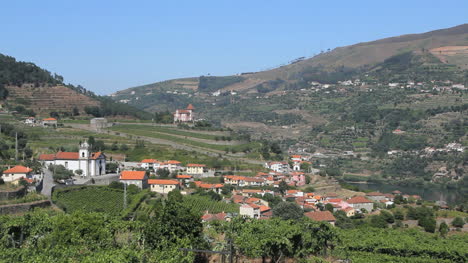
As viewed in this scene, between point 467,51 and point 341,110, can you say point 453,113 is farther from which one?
point 467,51

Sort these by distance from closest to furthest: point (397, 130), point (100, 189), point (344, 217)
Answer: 1. point (100, 189)
2. point (344, 217)
3. point (397, 130)

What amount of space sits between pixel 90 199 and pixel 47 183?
3.71m

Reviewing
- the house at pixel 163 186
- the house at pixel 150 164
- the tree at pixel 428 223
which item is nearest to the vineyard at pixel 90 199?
the house at pixel 163 186

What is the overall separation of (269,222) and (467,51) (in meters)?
152

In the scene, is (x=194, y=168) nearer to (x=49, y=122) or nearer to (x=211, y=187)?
(x=211, y=187)

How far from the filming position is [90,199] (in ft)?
113

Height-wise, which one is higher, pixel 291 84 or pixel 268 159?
pixel 291 84

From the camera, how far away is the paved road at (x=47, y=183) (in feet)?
109

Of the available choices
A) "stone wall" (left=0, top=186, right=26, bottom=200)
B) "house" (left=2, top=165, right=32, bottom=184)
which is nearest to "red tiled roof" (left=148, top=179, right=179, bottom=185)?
"house" (left=2, top=165, right=32, bottom=184)

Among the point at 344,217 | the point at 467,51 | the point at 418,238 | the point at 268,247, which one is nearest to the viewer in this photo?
the point at 268,247

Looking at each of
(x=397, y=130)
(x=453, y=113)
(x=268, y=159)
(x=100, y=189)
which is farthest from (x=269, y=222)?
(x=453, y=113)

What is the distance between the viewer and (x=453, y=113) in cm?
10406

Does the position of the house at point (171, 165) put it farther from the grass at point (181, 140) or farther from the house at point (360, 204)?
the house at point (360, 204)

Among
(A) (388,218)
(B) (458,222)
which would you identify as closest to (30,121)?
(A) (388,218)
